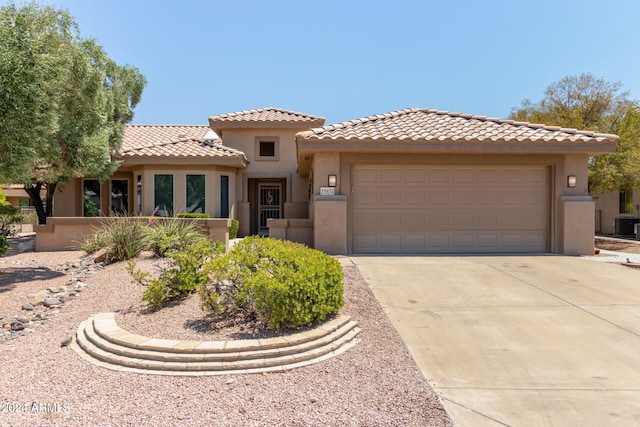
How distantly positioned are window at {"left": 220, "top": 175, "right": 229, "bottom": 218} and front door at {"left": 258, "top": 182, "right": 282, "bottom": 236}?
10.0 ft

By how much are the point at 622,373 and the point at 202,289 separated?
462cm

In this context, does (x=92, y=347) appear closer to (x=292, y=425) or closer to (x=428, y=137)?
(x=292, y=425)

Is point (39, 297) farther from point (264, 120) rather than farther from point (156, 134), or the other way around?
point (156, 134)

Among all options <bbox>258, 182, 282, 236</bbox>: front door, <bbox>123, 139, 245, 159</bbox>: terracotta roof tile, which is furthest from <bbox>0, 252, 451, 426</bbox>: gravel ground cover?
<bbox>258, 182, 282, 236</bbox>: front door

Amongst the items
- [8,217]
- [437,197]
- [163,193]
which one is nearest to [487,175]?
[437,197]

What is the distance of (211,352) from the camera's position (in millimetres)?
3801

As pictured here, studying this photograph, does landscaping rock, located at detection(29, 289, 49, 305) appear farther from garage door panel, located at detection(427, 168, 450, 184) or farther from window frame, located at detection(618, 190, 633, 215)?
window frame, located at detection(618, 190, 633, 215)

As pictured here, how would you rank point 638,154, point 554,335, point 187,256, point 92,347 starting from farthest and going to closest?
1. point 638,154
2. point 187,256
3. point 554,335
4. point 92,347

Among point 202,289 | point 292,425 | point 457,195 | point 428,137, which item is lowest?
point 292,425

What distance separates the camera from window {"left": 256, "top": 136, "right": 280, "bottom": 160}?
17.3 meters

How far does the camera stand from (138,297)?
601cm

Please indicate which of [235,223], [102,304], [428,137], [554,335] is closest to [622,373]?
[554,335]

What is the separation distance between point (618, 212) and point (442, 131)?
59.9 feet

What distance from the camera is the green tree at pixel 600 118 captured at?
595 inches
